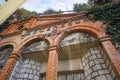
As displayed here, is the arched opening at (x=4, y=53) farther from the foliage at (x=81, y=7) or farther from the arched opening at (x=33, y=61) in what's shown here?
the foliage at (x=81, y=7)

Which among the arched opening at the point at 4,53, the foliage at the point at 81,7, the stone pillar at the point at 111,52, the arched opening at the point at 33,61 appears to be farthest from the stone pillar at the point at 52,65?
the foliage at the point at 81,7

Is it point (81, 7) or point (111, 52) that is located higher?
point (81, 7)

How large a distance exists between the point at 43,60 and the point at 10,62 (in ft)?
6.37

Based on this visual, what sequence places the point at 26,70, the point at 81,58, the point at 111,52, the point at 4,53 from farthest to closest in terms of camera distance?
the point at 4,53, the point at 81,58, the point at 26,70, the point at 111,52

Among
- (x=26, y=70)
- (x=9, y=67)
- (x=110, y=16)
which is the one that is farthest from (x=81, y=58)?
(x=9, y=67)

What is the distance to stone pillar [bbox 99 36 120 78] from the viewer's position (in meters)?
5.54

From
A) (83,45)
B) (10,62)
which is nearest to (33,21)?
(10,62)

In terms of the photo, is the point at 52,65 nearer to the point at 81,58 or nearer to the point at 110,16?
the point at 81,58

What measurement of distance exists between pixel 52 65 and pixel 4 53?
4.08m

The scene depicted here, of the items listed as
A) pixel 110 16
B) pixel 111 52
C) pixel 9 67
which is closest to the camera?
pixel 111 52

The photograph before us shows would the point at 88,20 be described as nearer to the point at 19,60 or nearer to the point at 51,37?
the point at 51,37

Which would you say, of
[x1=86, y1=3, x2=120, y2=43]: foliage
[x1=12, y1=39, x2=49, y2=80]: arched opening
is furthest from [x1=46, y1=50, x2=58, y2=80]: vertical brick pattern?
[x1=86, y1=3, x2=120, y2=43]: foliage

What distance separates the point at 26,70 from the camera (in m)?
8.12

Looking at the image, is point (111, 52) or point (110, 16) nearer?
point (111, 52)
